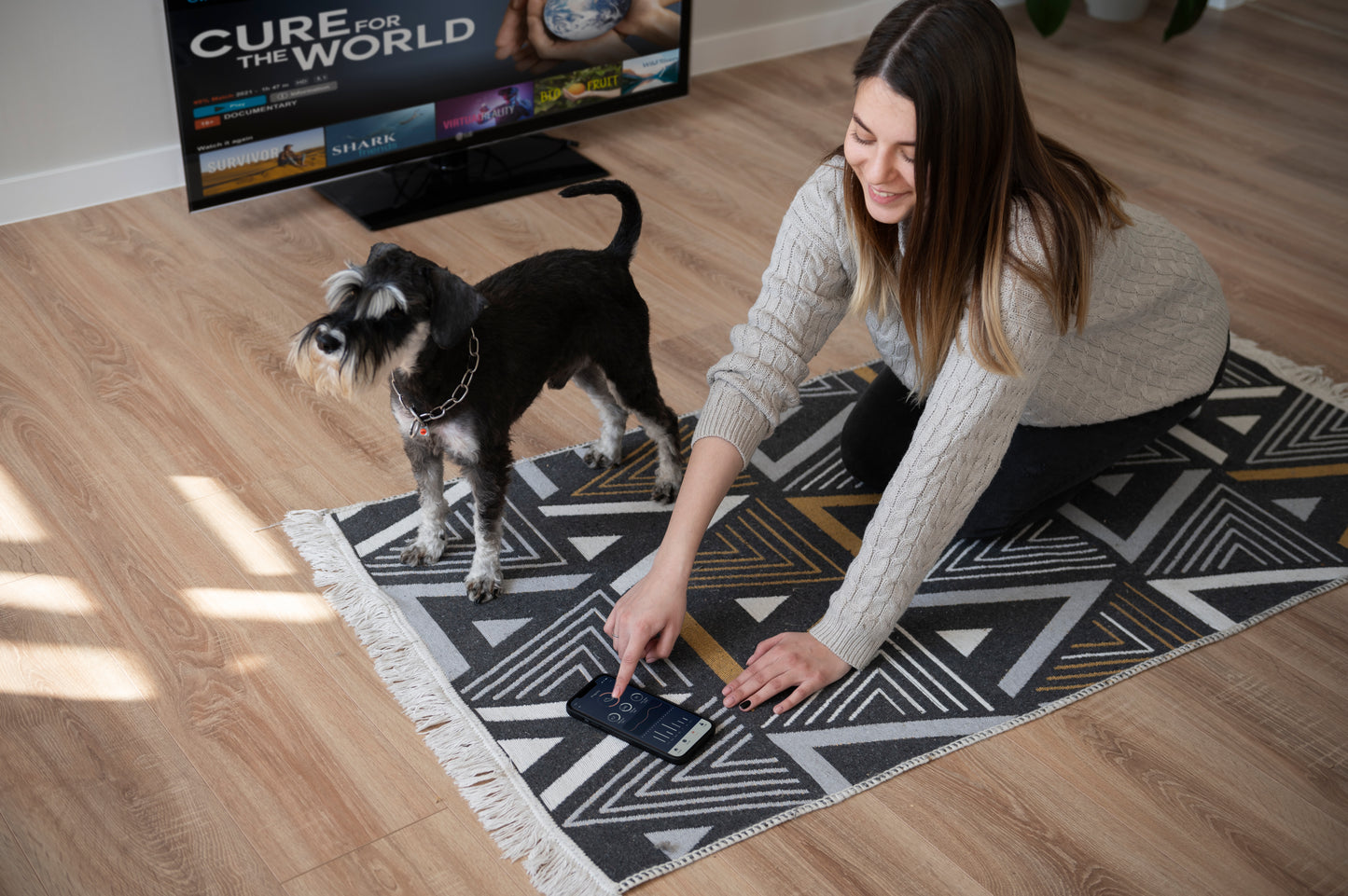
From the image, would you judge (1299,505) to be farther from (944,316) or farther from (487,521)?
(487,521)

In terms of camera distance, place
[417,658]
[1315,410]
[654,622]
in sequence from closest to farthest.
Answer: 1. [654,622]
2. [417,658]
3. [1315,410]

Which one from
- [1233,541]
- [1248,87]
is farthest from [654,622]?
[1248,87]

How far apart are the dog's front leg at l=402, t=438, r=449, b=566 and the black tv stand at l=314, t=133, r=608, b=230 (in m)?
1.32

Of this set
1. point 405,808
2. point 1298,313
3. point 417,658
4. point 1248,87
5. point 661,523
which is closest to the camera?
point 405,808

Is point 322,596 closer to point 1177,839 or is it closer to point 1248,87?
point 1177,839

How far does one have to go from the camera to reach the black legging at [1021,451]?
215 centimetres

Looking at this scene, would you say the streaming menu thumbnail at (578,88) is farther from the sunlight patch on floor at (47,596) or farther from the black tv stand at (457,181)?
the sunlight patch on floor at (47,596)

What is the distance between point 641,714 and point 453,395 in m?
0.57

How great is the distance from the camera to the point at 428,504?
2045mm

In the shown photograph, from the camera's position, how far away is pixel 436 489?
203 cm

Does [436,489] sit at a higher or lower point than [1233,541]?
higher

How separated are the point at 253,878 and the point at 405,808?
214 mm

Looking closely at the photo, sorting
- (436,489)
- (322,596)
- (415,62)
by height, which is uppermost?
(415,62)

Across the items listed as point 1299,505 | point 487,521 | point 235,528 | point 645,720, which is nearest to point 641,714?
point 645,720
